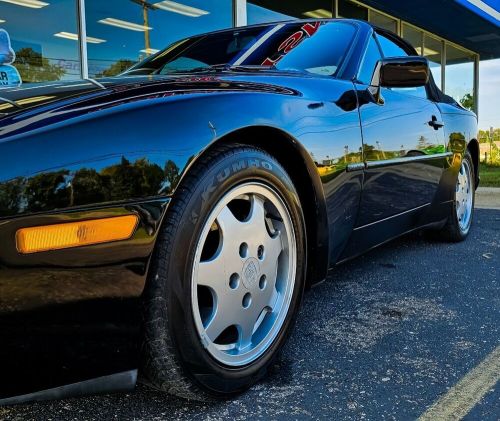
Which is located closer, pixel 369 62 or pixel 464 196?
pixel 369 62

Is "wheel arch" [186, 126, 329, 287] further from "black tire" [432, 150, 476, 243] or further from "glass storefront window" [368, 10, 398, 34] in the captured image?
"glass storefront window" [368, 10, 398, 34]

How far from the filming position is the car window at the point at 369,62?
2568 mm

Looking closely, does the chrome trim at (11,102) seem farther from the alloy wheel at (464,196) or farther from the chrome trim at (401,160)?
the alloy wheel at (464,196)

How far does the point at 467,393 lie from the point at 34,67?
561 centimetres

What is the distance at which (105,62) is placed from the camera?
6367 millimetres

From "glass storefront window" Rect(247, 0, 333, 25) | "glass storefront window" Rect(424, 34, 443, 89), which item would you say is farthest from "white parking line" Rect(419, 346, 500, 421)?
"glass storefront window" Rect(424, 34, 443, 89)

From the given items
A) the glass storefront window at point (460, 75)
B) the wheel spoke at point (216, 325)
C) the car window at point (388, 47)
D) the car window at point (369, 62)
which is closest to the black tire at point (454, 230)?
the car window at point (388, 47)

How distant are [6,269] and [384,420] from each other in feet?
3.60

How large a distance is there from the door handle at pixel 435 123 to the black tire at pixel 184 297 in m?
1.82

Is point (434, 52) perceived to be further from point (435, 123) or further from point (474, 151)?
point (435, 123)

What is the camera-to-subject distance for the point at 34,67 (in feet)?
19.2

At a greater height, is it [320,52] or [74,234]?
[320,52]

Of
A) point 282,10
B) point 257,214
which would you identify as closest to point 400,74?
point 257,214

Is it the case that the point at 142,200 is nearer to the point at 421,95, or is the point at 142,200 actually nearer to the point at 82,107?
the point at 82,107
